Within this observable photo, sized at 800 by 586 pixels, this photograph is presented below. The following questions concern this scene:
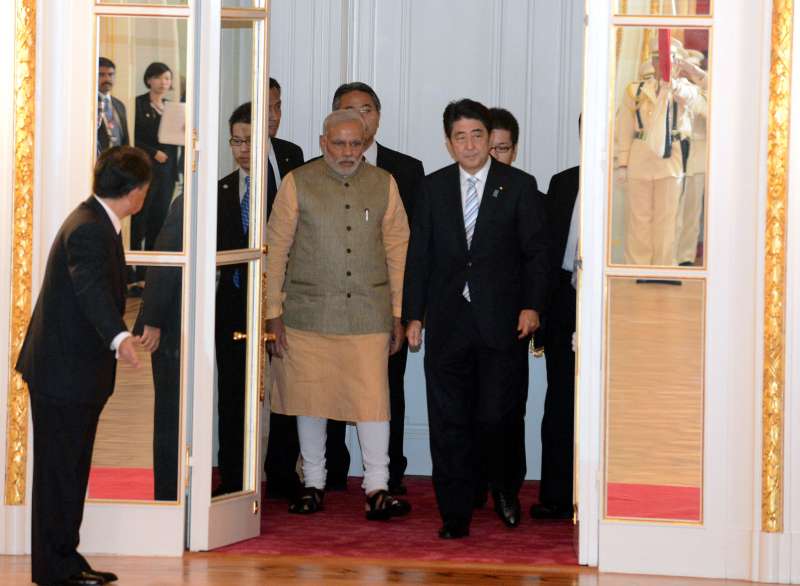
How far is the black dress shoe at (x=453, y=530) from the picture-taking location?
615cm

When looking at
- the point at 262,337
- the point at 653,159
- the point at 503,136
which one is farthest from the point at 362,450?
the point at 653,159

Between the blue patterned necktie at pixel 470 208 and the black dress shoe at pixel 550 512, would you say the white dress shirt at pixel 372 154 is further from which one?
the black dress shoe at pixel 550 512

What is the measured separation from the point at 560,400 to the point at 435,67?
2.02 m

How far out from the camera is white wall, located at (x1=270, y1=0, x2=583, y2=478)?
7629 millimetres

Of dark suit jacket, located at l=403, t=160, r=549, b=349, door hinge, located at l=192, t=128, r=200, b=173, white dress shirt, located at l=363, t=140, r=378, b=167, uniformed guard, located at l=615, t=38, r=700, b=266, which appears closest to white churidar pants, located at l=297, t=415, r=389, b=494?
dark suit jacket, located at l=403, t=160, r=549, b=349

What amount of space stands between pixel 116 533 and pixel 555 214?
227 cm

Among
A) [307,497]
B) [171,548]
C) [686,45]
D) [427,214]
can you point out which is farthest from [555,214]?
[171,548]

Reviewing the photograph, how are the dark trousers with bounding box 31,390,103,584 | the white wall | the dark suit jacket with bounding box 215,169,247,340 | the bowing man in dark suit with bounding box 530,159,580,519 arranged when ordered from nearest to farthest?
the dark trousers with bounding box 31,390,103,584, the dark suit jacket with bounding box 215,169,247,340, the bowing man in dark suit with bounding box 530,159,580,519, the white wall

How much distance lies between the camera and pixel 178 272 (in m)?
5.73

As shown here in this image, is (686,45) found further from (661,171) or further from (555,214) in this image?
(555,214)

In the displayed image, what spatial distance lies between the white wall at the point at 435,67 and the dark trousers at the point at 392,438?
57cm

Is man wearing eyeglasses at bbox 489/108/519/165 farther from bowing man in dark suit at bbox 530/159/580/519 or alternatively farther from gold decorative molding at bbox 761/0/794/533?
gold decorative molding at bbox 761/0/794/533

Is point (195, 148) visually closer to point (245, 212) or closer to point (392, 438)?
point (245, 212)

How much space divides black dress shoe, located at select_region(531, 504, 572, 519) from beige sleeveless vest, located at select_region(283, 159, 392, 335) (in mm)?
1010
